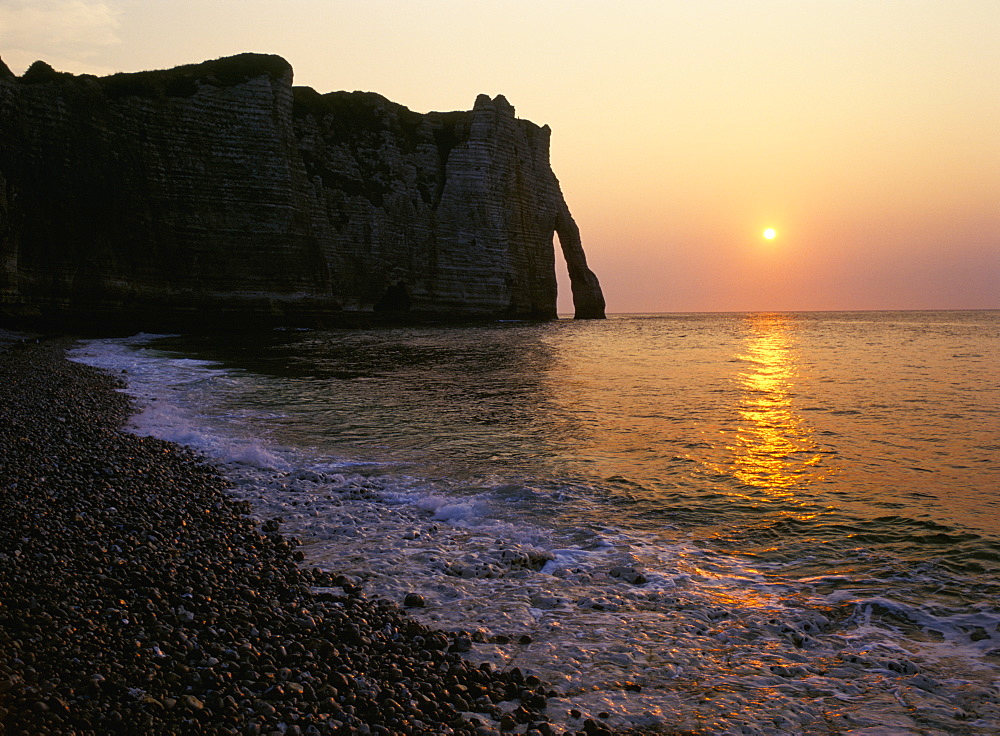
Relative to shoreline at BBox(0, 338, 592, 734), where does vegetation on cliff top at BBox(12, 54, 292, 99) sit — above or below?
above

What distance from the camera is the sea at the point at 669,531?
4.57 metres

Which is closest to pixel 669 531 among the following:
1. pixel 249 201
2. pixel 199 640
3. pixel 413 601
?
pixel 413 601

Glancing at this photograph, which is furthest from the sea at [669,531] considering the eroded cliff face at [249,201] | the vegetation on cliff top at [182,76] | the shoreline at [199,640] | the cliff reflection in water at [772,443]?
the vegetation on cliff top at [182,76]

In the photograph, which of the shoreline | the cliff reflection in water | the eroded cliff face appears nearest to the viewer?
the shoreline

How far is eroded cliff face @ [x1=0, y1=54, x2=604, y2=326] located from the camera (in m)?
39.4

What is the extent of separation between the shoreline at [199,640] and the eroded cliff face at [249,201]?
120ft

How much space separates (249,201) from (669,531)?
45.7 metres

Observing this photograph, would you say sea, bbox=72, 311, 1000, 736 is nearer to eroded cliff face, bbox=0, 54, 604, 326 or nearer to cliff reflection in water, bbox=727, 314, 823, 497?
cliff reflection in water, bbox=727, 314, 823, 497

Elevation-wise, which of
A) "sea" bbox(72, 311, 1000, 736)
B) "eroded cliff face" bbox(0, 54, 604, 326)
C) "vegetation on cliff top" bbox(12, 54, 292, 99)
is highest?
"vegetation on cliff top" bbox(12, 54, 292, 99)

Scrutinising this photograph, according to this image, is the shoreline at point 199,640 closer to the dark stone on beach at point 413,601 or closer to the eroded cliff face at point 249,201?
the dark stone on beach at point 413,601

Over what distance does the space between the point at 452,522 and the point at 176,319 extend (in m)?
42.4

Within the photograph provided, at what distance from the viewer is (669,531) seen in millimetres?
7715

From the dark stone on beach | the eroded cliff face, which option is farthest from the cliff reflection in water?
the eroded cliff face

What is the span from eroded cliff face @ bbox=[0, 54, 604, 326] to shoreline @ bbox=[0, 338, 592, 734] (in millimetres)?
36431
